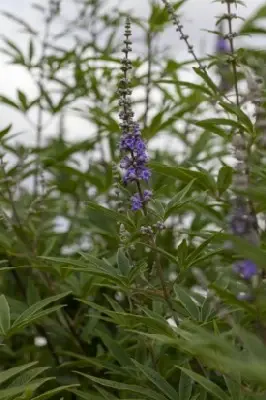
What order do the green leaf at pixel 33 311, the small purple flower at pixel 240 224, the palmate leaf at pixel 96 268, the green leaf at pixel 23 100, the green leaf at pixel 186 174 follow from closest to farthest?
1. the small purple flower at pixel 240 224
2. the palmate leaf at pixel 96 268
3. the green leaf at pixel 33 311
4. the green leaf at pixel 186 174
5. the green leaf at pixel 23 100

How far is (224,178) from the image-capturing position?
2127mm

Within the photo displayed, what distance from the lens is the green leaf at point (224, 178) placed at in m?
2.11

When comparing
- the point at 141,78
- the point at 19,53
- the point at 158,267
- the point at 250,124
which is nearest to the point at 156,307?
the point at 158,267

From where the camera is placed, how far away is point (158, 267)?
71.9 inches

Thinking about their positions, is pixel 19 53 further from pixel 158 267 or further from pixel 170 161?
pixel 158 267

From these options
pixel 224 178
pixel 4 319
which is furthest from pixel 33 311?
pixel 224 178

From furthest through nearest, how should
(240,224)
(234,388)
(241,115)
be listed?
(241,115), (234,388), (240,224)

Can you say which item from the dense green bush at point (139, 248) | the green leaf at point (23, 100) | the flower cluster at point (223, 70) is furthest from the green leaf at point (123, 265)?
the green leaf at point (23, 100)

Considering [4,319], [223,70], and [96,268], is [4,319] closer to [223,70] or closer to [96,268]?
[96,268]

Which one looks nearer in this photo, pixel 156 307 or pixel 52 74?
pixel 156 307

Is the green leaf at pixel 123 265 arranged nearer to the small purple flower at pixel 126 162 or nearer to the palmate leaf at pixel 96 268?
the palmate leaf at pixel 96 268

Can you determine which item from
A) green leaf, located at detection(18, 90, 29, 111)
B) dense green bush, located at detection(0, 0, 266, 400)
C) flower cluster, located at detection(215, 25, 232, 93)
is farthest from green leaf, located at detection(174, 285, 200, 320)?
green leaf, located at detection(18, 90, 29, 111)

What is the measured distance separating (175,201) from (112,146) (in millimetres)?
1949

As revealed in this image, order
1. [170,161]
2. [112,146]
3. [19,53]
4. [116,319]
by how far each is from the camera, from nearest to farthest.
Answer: [116,319]
[19,53]
[112,146]
[170,161]
